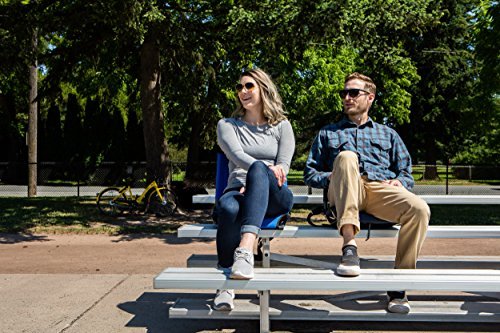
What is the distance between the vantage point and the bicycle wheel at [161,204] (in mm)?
12109

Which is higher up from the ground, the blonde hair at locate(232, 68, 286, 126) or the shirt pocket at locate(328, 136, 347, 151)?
the blonde hair at locate(232, 68, 286, 126)

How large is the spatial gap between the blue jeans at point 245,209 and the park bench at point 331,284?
205 millimetres

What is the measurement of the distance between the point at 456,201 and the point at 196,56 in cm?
970

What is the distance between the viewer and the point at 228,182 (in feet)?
13.4

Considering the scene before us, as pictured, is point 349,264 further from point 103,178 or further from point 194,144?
point 103,178

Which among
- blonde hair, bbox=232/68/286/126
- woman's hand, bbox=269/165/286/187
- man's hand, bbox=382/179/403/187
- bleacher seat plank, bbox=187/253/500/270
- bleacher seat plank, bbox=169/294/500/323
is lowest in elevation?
bleacher seat plank, bbox=169/294/500/323

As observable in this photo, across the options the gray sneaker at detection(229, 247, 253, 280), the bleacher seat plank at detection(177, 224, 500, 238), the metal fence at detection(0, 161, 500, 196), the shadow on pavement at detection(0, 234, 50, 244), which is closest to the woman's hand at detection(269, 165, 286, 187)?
the bleacher seat plank at detection(177, 224, 500, 238)

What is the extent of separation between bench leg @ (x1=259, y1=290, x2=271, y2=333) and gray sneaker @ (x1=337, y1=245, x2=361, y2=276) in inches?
20.4

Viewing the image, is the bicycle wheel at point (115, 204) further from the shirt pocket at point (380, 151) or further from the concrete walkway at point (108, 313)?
the shirt pocket at point (380, 151)

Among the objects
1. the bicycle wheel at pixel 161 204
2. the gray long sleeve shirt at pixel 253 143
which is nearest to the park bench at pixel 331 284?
the gray long sleeve shirt at pixel 253 143

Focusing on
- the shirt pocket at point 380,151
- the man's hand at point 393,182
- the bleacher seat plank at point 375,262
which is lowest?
the bleacher seat plank at point 375,262

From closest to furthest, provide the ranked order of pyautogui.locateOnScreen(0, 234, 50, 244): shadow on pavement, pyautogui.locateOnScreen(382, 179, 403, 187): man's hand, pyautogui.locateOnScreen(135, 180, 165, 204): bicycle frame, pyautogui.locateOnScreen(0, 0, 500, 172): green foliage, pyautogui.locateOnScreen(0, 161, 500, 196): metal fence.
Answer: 1. pyautogui.locateOnScreen(382, 179, 403, 187): man's hand
2. pyautogui.locateOnScreen(0, 234, 50, 244): shadow on pavement
3. pyautogui.locateOnScreen(0, 0, 500, 172): green foliage
4. pyautogui.locateOnScreen(135, 180, 165, 204): bicycle frame
5. pyautogui.locateOnScreen(0, 161, 500, 196): metal fence

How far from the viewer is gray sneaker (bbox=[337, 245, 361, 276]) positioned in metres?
3.31

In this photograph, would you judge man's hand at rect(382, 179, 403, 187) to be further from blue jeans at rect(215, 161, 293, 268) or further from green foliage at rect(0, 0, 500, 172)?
green foliage at rect(0, 0, 500, 172)
